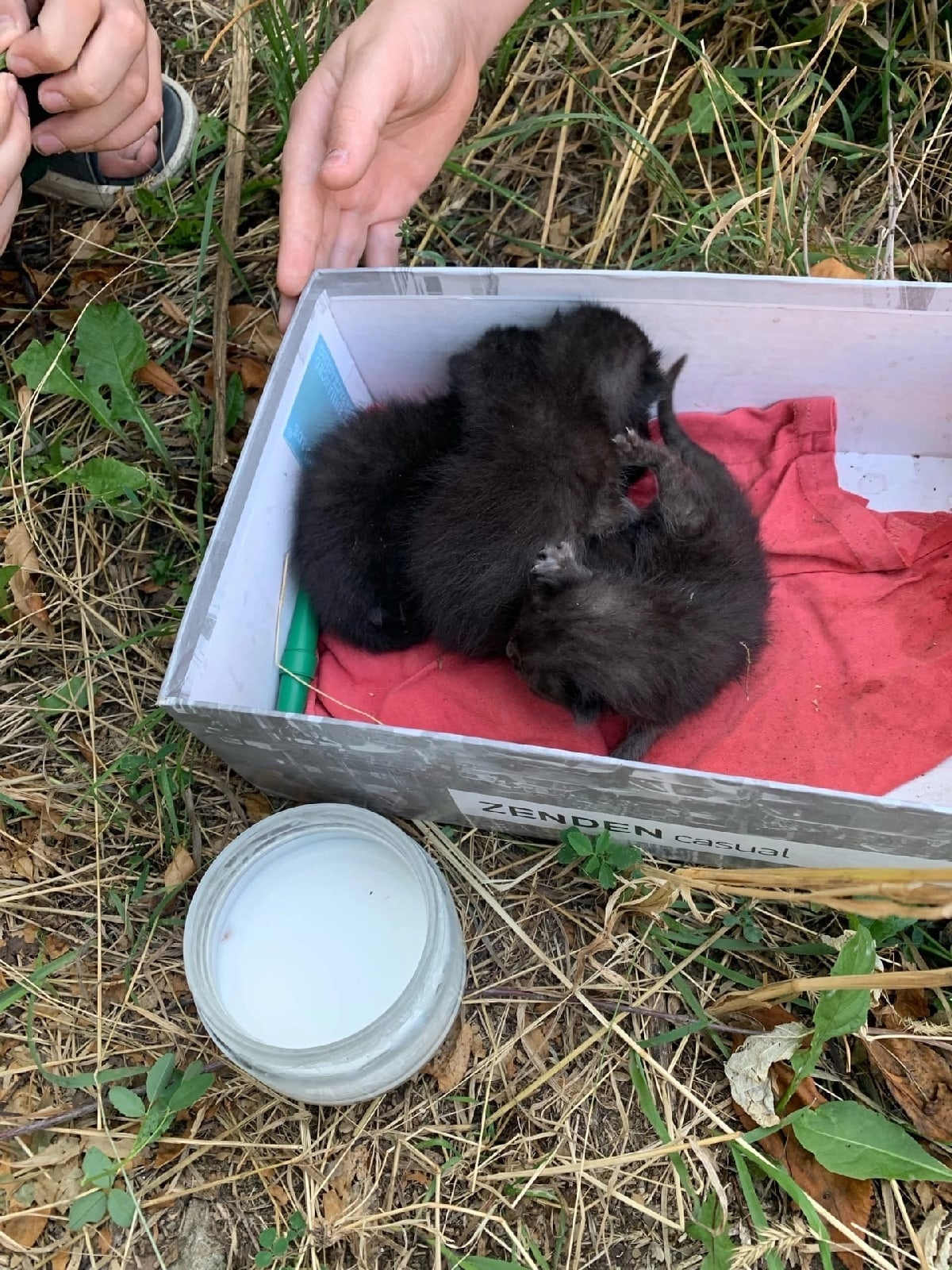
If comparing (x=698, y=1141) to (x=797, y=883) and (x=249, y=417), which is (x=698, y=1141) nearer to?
(x=797, y=883)

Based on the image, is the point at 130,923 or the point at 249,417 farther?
the point at 249,417

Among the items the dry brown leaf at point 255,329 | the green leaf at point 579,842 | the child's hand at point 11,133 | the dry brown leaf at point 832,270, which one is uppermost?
the child's hand at point 11,133

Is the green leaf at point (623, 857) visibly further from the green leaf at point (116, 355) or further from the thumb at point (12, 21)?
the thumb at point (12, 21)

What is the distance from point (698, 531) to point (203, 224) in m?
1.66

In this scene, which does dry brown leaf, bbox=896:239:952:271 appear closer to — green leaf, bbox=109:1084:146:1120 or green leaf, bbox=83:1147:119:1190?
green leaf, bbox=109:1084:146:1120

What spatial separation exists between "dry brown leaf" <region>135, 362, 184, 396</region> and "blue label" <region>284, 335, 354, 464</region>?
512mm

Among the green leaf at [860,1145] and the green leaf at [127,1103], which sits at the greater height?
the green leaf at [127,1103]

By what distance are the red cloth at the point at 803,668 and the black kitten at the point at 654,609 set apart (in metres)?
0.20

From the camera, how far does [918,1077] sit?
5.87 feet

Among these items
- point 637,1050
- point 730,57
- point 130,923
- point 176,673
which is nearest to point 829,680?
point 637,1050

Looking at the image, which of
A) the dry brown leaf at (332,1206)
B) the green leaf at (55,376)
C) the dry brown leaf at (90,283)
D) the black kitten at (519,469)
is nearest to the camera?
the dry brown leaf at (332,1206)

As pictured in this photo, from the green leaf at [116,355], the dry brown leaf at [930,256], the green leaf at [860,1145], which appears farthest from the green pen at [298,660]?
the dry brown leaf at [930,256]

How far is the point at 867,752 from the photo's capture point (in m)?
2.18

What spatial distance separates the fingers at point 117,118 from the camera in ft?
7.11
